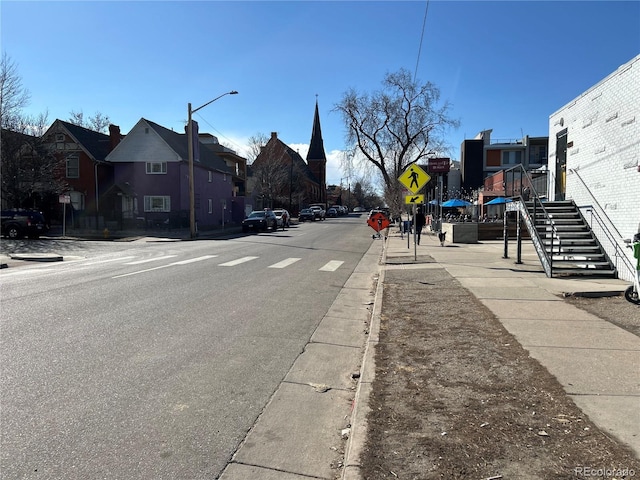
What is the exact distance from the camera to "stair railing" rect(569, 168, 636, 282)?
9887 millimetres

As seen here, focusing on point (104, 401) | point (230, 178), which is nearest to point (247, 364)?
point (104, 401)

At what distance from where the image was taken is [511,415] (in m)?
3.57

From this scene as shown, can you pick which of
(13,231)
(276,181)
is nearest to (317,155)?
(276,181)

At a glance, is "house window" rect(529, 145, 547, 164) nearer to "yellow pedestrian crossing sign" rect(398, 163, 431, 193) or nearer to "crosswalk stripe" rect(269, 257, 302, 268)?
"yellow pedestrian crossing sign" rect(398, 163, 431, 193)

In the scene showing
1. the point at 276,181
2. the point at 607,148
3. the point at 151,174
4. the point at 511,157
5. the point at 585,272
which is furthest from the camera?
the point at 511,157

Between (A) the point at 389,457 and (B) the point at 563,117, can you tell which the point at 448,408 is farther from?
(B) the point at 563,117

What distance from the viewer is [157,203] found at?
3691 cm

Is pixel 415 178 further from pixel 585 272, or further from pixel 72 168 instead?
pixel 72 168

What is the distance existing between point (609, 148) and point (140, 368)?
10.9 metres

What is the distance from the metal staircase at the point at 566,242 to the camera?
34.9ft

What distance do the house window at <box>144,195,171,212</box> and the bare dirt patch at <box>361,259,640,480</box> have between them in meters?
33.4

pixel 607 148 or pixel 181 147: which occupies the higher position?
pixel 181 147

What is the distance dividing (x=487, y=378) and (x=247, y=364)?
254 centimetres

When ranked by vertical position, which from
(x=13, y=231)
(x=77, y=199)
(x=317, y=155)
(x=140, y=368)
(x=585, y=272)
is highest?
(x=317, y=155)
